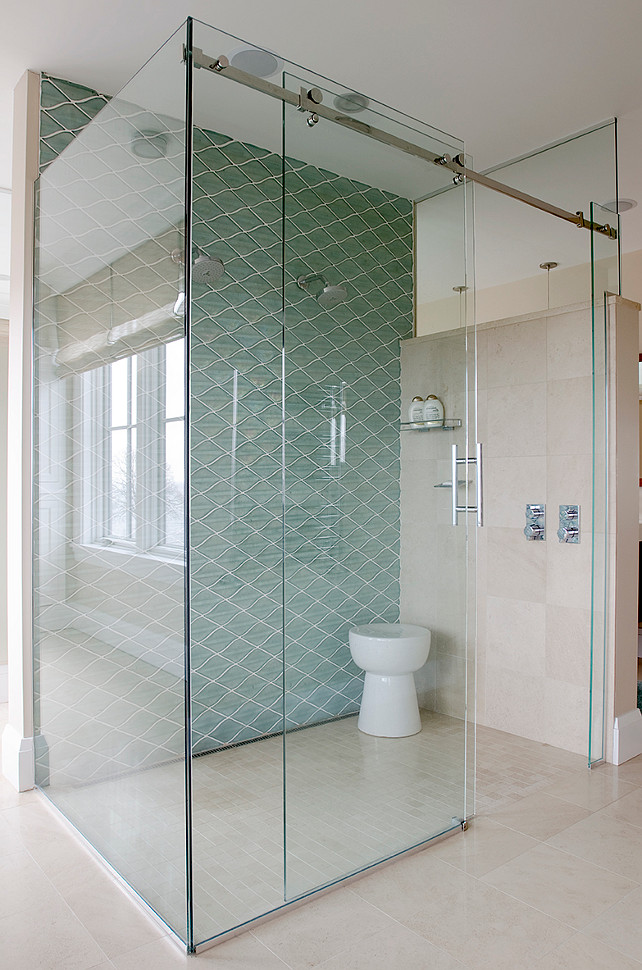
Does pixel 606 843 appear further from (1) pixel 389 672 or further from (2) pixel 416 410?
(2) pixel 416 410

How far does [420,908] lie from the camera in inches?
76.7

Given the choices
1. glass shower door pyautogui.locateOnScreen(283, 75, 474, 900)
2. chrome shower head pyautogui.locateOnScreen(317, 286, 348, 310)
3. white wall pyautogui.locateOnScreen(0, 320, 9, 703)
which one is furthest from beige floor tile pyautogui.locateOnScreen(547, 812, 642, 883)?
white wall pyautogui.locateOnScreen(0, 320, 9, 703)

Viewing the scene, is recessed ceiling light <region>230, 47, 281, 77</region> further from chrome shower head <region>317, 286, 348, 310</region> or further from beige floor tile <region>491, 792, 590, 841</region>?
beige floor tile <region>491, 792, 590, 841</region>

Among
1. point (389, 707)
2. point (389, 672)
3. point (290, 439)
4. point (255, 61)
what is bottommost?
point (389, 707)

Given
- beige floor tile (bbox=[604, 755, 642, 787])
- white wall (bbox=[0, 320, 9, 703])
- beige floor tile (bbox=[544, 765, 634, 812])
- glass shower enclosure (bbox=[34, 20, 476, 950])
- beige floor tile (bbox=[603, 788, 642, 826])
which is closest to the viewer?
glass shower enclosure (bbox=[34, 20, 476, 950])

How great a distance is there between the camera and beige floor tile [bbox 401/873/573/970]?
1.76 metres

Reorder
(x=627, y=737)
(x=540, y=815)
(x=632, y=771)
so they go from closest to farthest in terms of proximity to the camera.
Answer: (x=540, y=815) < (x=632, y=771) < (x=627, y=737)

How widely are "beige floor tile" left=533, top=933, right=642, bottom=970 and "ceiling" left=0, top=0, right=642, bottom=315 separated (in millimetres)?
2725

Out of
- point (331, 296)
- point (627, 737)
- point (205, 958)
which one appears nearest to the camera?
point (205, 958)

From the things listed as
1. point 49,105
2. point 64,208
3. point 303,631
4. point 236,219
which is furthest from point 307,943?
point 49,105

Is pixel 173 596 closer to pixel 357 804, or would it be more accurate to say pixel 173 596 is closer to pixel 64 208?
pixel 357 804

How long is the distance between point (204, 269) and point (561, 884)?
6.45ft

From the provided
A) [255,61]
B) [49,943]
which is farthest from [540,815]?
[255,61]

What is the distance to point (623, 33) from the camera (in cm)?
246
